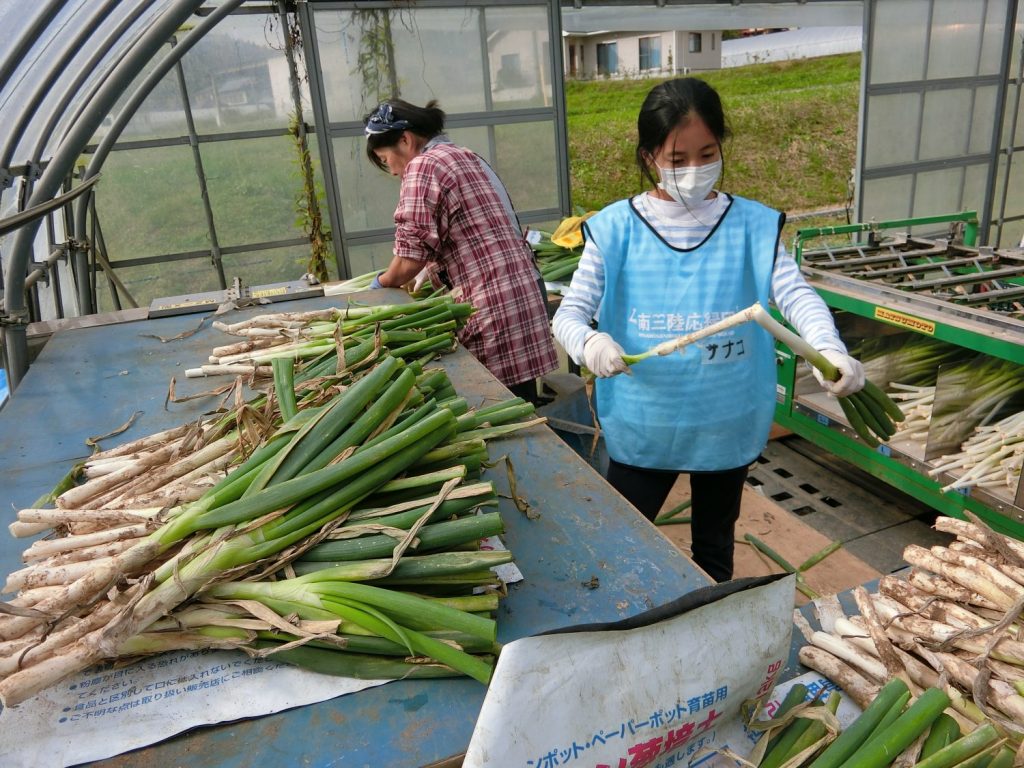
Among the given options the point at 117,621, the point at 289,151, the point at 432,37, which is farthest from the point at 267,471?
the point at 432,37

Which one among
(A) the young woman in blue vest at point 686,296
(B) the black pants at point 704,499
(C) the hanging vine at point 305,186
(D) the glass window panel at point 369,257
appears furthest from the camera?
(D) the glass window panel at point 369,257

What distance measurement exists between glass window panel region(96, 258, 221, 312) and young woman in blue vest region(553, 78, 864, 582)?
4.66 metres

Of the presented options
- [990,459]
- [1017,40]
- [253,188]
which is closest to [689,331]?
[990,459]

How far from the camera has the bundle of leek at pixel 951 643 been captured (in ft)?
4.14

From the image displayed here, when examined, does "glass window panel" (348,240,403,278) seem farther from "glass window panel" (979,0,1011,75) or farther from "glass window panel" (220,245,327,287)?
"glass window panel" (979,0,1011,75)

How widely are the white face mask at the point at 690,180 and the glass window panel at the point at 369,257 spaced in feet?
14.6

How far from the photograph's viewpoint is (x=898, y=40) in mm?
7324

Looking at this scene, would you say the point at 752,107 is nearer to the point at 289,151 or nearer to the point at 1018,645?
the point at 289,151

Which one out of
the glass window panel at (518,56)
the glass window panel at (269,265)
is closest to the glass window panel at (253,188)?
the glass window panel at (269,265)

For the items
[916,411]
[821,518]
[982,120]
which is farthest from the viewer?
[982,120]

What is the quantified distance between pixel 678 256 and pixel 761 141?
17603mm

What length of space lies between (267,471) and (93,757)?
580 mm

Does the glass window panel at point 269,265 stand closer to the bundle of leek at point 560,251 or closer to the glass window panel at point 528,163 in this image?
the glass window panel at point 528,163

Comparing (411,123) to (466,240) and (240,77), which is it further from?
(240,77)
